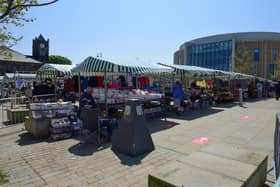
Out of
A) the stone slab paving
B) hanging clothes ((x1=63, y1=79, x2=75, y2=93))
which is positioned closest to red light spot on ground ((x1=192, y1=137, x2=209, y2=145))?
the stone slab paving

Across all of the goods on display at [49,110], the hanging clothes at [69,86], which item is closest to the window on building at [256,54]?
the hanging clothes at [69,86]

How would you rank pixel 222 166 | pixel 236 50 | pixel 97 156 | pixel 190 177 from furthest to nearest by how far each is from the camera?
pixel 236 50, pixel 97 156, pixel 222 166, pixel 190 177

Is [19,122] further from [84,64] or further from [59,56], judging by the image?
[59,56]

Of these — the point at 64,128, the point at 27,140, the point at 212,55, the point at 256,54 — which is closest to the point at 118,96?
the point at 64,128

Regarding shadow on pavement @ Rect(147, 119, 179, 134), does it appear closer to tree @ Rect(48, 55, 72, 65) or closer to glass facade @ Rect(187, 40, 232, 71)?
glass facade @ Rect(187, 40, 232, 71)

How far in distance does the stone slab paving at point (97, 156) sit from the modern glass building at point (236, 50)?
41.5 meters

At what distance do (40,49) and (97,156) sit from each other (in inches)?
2338

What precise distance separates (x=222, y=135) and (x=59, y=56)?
6704 centimetres

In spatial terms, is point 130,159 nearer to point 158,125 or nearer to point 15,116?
point 158,125

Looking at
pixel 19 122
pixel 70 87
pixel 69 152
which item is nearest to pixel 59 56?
pixel 70 87

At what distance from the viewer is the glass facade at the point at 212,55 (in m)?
52.8

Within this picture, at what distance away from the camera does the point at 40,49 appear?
181ft

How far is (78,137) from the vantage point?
231 inches

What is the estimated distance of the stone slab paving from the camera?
3.37 meters
